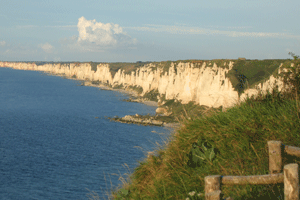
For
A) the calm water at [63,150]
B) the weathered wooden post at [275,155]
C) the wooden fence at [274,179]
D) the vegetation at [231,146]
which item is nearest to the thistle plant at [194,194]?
the vegetation at [231,146]

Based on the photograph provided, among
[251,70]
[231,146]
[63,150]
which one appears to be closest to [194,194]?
[231,146]

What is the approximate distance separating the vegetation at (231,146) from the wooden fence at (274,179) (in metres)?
0.69

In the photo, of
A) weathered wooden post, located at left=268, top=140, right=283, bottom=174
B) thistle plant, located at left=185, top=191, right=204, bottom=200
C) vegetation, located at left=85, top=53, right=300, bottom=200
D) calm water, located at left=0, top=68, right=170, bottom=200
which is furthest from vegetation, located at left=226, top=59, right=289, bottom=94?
weathered wooden post, located at left=268, top=140, right=283, bottom=174

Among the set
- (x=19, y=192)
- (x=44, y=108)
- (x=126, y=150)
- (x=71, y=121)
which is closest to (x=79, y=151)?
(x=126, y=150)

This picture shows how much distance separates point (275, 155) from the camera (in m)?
6.13

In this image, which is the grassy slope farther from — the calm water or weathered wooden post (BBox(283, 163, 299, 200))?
the calm water

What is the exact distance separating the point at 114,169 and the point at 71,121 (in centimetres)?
5040

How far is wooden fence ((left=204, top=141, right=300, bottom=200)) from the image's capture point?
16.6 ft

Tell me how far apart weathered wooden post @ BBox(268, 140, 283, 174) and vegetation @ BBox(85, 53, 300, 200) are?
438 millimetres

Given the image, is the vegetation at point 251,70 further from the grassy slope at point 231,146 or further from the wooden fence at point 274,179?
the wooden fence at point 274,179

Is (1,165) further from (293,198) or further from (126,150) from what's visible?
(293,198)

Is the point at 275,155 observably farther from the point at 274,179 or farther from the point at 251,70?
the point at 251,70

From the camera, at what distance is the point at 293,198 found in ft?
16.8

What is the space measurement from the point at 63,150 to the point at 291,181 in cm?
6444
